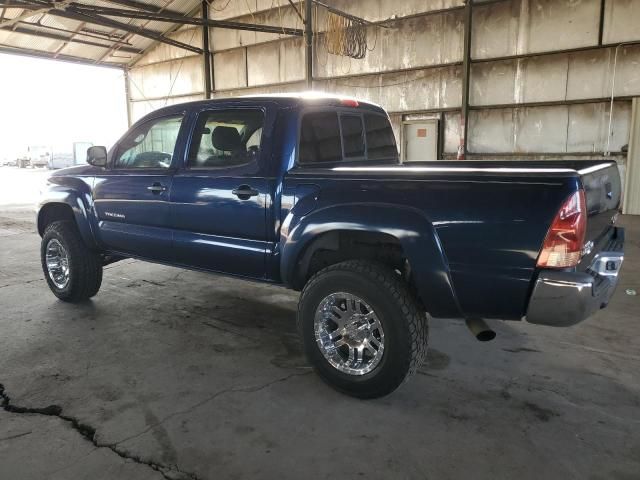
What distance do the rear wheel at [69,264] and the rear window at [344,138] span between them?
8.23 ft

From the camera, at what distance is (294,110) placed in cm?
323

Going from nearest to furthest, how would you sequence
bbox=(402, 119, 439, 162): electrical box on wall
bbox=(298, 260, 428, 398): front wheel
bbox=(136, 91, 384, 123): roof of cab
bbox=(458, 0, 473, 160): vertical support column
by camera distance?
1. bbox=(298, 260, 428, 398): front wheel
2. bbox=(136, 91, 384, 123): roof of cab
3. bbox=(458, 0, 473, 160): vertical support column
4. bbox=(402, 119, 439, 162): electrical box on wall

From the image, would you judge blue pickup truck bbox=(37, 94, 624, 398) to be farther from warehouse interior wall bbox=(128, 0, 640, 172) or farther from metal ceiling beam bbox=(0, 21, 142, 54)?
metal ceiling beam bbox=(0, 21, 142, 54)

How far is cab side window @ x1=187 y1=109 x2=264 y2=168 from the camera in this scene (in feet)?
11.0

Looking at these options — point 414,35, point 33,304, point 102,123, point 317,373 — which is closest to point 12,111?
point 102,123

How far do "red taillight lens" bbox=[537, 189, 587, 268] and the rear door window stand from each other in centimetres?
160

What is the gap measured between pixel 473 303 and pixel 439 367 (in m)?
0.93

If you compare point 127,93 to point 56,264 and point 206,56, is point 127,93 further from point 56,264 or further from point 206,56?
point 56,264

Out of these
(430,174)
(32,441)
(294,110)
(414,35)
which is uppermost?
(414,35)

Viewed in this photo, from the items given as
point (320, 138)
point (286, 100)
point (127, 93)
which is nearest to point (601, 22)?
point (320, 138)

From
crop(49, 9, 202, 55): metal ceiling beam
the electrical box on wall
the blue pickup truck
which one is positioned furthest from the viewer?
the electrical box on wall

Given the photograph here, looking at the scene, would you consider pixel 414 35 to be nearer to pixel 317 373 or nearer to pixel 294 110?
pixel 294 110

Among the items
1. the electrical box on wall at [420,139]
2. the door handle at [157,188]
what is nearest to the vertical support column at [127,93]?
the electrical box on wall at [420,139]

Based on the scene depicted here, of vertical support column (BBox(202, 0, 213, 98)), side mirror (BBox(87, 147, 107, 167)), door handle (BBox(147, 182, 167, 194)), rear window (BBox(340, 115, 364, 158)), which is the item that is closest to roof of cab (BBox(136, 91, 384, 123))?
rear window (BBox(340, 115, 364, 158))
